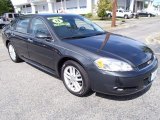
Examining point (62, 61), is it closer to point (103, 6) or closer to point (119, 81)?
point (119, 81)

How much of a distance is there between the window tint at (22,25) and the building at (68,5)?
26.1 meters

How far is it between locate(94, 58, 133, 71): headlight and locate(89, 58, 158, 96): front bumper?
0.07 metres

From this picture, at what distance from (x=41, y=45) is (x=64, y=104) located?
1523mm

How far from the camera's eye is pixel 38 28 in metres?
4.79

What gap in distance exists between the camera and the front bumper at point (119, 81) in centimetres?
330

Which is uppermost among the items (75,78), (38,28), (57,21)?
(57,21)

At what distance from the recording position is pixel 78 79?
3.88 metres

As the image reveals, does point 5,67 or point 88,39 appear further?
point 5,67

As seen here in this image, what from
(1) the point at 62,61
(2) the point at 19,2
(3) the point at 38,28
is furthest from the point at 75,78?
(2) the point at 19,2

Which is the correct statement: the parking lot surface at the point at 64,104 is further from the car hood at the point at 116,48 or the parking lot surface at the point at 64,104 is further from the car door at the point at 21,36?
the car door at the point at 21,36

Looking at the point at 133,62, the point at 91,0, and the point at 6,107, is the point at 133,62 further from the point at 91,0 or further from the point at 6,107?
the point at 91,0

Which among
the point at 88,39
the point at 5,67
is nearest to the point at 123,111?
the point at 88,39

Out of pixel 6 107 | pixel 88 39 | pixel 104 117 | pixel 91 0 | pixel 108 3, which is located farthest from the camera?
pixel 91 0

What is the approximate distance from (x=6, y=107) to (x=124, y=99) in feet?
7.09
